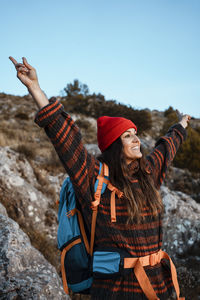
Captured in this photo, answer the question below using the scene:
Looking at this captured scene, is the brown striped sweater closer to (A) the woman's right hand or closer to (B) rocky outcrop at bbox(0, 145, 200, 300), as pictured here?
(A) the woman's right hand

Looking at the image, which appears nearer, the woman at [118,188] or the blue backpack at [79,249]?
the woman at [118,188]

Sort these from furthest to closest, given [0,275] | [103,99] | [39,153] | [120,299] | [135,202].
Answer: [103,99], [39,153], [0,275], [135,202], [120,299]

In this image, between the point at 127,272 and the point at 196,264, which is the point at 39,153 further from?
the point at 127,272

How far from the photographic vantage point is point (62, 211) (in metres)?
1.81

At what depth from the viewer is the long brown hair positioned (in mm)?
1651

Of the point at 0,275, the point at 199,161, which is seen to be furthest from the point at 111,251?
the point at 199,161

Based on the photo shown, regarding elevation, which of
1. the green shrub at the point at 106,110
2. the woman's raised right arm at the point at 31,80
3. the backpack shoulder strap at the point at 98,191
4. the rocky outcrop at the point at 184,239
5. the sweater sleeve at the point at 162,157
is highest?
the green shrub at the point at 106,110

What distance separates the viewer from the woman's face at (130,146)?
1885mm

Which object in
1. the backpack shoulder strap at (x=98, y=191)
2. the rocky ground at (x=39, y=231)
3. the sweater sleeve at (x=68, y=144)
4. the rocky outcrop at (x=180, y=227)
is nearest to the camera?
the sweater sleeve at (x=68, y=144)

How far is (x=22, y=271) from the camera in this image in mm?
2170

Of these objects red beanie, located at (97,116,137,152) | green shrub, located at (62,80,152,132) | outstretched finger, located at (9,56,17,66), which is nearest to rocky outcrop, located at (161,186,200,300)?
red beanie, located at (97,116,137,152)

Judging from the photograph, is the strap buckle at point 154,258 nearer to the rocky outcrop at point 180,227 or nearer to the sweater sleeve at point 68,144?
the sweater sleeve at point 68,144

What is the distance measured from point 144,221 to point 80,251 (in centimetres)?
53

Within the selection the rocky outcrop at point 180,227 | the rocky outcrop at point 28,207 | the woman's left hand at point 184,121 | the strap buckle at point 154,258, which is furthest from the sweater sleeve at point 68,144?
the rocky outcrop at point 180,227
